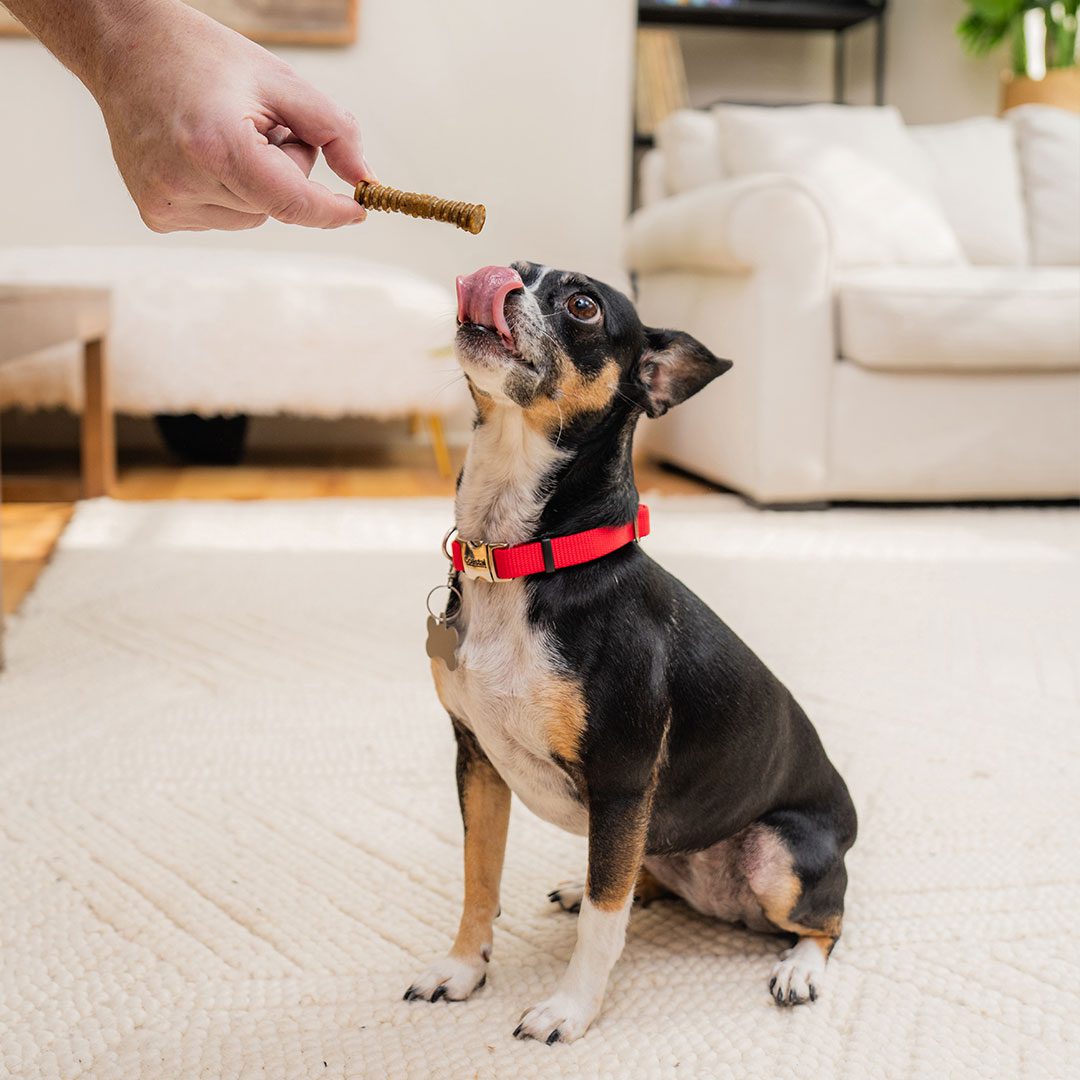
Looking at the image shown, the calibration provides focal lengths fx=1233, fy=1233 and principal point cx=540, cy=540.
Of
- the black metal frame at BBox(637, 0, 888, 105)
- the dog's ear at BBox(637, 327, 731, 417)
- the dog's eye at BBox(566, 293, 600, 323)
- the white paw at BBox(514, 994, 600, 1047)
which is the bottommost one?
the white paw at BBox(514, 994, 600, 1047)

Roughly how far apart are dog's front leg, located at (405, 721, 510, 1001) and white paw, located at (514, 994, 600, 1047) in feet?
0.28

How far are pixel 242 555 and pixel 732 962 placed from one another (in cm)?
183

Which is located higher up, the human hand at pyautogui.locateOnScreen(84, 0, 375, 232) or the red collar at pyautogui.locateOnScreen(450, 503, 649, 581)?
the human hand at pyautogui.locateOnScreen(84, 0, 375, 232)

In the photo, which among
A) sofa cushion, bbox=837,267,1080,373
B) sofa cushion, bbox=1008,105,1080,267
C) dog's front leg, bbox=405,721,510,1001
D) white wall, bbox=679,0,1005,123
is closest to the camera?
dog's front leg, bbox=405,721,510,1001

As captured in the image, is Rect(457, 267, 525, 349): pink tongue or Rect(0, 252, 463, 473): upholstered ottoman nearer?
Rect(457, 267, 525, 349): pink tongue

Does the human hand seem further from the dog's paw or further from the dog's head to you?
the dog's paw

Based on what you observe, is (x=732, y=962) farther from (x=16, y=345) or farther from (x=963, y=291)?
(x=963, y=291)

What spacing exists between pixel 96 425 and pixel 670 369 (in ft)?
8.60

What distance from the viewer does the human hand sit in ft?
2.64

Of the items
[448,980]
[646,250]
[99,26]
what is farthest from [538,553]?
[646,250]

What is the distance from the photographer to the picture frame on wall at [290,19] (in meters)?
4.53

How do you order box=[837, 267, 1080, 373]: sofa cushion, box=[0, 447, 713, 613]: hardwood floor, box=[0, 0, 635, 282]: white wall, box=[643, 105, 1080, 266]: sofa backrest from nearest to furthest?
box=[0, 447, 713, 613]: hardwood floor
box=[837, 267, 1080, 373]: sofa cushion
box=[643, 105, 1080, 266]: sofa backrest
box=[0, 0, 635, 282]: white wall

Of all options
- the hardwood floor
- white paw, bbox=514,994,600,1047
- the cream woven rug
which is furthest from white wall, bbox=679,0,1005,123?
white paw, bbox=514,994,600,1047

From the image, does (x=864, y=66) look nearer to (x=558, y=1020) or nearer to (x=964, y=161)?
(x=964, y=161)
